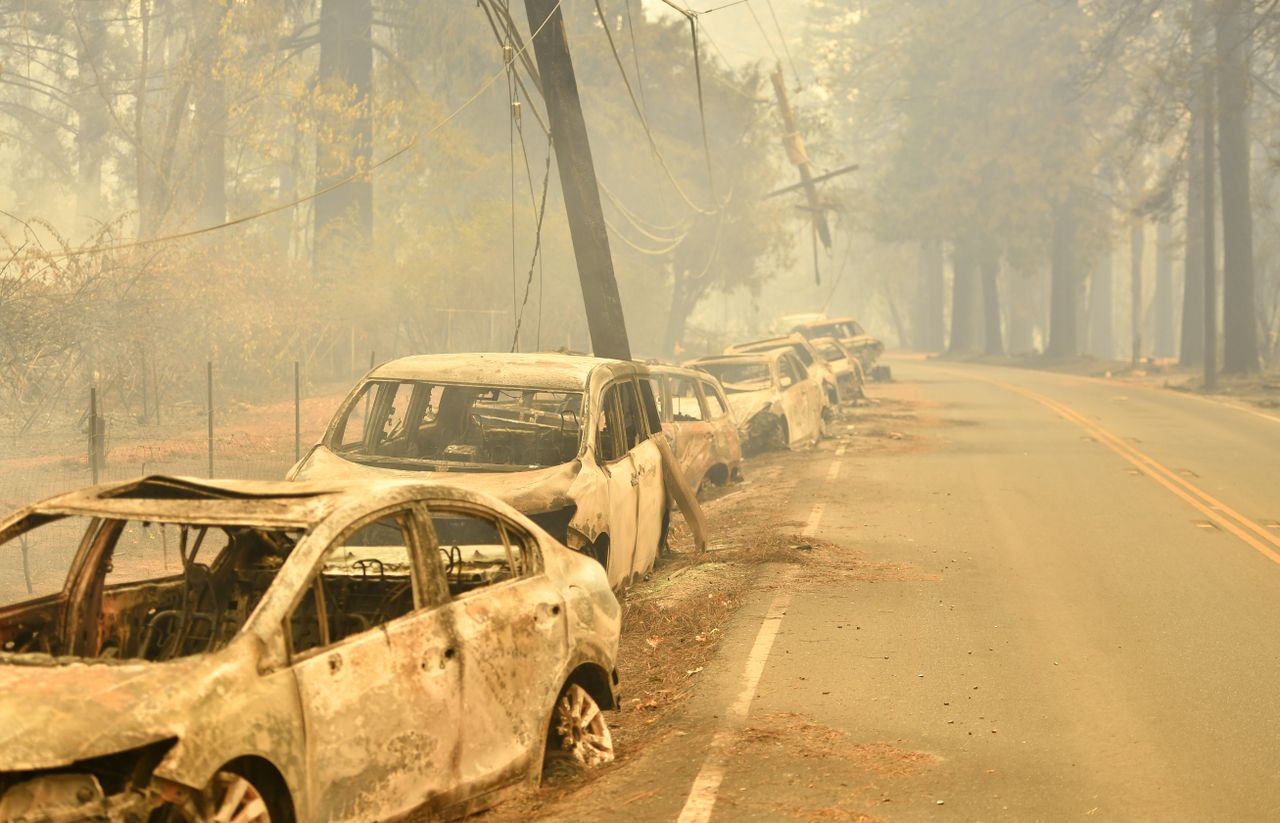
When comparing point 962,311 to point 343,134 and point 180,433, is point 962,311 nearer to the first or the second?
point 343,134

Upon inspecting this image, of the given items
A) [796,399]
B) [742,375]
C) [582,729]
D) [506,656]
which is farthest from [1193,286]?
[506,656]

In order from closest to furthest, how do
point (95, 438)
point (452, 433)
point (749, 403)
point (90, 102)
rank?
point (452, 433) → point (95, 438) → point (749, 403) → point (90, 102)

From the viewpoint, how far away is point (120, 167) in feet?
167

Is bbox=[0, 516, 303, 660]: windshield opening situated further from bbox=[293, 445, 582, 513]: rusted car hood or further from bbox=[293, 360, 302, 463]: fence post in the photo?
bbox=[293, 360, 302, 463]: fence post

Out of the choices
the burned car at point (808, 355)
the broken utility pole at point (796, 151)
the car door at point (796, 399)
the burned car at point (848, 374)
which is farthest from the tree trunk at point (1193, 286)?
the car door at point (796, 399)

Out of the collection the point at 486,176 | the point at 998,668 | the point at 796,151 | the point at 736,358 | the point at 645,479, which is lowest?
the point at 998,668

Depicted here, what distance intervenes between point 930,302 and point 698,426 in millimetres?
69510

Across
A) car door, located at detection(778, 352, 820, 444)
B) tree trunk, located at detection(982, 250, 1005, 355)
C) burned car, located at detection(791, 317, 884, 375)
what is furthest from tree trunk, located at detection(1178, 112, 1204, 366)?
car door, located at detection(778, 352, 820, 444)

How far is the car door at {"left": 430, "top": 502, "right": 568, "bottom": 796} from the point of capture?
6246 mm

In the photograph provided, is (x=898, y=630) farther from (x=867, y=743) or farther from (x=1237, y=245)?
(x=1237, y=245)

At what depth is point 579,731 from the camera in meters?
7.20

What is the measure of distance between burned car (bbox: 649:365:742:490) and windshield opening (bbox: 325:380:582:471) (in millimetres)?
4232

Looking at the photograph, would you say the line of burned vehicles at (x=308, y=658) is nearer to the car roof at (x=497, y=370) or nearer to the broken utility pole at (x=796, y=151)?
the car roof at (x=497, y=370)

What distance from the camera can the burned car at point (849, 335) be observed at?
41031mm
